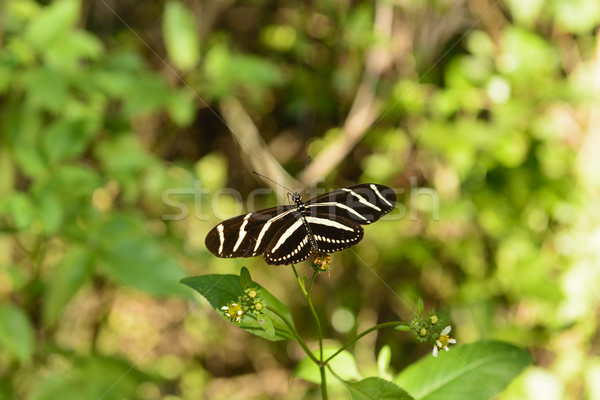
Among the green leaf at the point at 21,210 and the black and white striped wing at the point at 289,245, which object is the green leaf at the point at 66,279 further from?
the black and white striped wing at the point at 289,245

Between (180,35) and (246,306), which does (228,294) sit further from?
(180,35)

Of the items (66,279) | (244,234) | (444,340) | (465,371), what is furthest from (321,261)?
(66,279)

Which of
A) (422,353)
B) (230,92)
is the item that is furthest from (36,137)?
(422,353)

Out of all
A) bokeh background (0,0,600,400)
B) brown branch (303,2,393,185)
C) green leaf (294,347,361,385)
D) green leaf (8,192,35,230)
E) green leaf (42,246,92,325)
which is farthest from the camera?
brown branch (303,2,393,185)

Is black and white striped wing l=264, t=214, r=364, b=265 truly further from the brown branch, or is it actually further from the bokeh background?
the brown branch

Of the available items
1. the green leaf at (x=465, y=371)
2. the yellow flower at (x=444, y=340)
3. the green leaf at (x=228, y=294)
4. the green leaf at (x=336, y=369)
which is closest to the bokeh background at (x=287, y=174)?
the green leaf at (x=336, y=369)

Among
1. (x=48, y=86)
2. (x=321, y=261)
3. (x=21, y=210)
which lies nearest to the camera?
(x=321, y=261)

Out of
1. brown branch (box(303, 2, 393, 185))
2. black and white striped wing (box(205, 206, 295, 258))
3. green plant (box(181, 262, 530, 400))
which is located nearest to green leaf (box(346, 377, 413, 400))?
green plant (box(181, 262, 530, 400))
